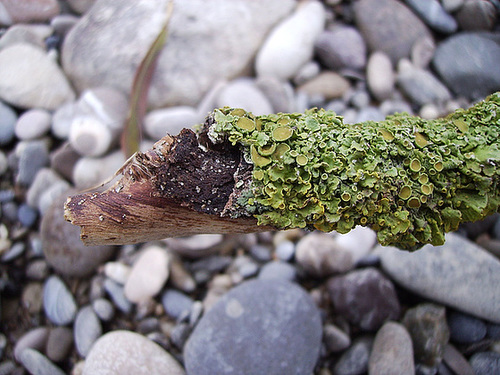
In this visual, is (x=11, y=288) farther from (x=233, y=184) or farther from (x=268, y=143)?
(x=268, y=143)

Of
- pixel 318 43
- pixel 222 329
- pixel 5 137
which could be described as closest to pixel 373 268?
pixel 222 329

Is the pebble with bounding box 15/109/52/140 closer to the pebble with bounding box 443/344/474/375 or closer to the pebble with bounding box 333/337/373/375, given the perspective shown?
the pebble with bounding box 333/337/373/375

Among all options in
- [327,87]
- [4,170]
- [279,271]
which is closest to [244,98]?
[327,87]

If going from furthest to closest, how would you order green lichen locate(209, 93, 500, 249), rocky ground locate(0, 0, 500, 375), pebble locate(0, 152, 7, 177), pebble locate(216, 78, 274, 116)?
pebble locate(216, 78, 274, 116), pebble locate(0, 152, 7, 177), rocky ground locate(0, 0, 500, 375), green lichen locate(209, 93, 500, 249)

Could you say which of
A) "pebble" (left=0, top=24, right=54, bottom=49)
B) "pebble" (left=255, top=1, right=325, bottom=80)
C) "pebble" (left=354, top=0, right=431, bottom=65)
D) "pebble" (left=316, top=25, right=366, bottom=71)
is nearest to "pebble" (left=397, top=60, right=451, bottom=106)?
"pebble" (left=354, top=0, right=431, bottom=65)

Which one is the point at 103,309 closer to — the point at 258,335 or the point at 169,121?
the point at 258,335

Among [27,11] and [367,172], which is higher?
[27,11]

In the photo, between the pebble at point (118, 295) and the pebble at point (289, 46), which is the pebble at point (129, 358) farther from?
the pebble at point (289, 46)
